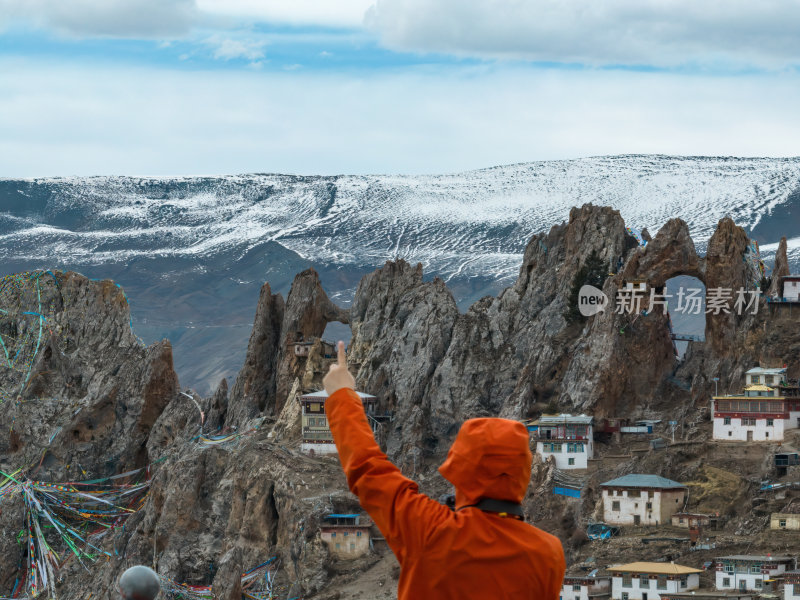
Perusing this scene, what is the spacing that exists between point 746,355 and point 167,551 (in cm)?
3071

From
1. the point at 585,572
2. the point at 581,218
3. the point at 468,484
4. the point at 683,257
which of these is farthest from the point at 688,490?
the point at 468,484

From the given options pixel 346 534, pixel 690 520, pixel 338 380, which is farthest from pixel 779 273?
pixel 338 380

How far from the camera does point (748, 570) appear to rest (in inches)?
2844

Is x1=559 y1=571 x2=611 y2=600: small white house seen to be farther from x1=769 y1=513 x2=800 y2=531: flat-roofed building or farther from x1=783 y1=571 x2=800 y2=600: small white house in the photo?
x1=769 y1=513 x2=800 y2=531: flat-roofed building

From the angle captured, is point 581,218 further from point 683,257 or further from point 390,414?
point 390,414

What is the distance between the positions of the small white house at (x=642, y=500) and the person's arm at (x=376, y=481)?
69.3 m

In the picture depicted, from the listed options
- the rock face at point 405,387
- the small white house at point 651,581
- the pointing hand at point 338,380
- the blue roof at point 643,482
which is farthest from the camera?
the rock face at point 405,387

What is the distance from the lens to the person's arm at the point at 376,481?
1328cm

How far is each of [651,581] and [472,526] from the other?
6090 centimetres

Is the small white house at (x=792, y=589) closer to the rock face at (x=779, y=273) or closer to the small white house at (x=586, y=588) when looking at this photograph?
the small white house at (x=586, y=588)

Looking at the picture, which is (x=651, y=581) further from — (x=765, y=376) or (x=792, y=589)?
(x=765, y=376)

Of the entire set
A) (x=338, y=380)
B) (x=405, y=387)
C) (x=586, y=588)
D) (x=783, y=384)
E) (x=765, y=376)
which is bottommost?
(x=586, y=588)

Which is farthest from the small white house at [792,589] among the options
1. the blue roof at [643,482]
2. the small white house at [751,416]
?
the small white house at [751,416]

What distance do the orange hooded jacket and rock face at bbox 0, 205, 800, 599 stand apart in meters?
68.0
